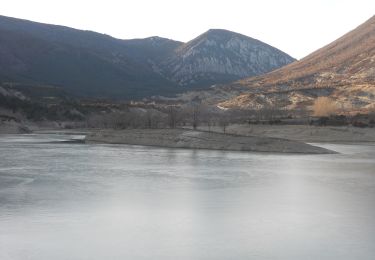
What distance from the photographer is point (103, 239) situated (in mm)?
15938

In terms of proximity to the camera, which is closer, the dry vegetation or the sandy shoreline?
the sandy shoreline

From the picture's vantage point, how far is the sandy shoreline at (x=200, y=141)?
5844 cm

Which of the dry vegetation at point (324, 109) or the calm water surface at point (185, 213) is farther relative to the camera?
the dry vegetation at point (324, 109)

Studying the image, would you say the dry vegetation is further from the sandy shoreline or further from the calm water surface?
the calm water surface

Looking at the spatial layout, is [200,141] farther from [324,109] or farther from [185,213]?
[324,109]

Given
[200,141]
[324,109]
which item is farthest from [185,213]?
[324,109]

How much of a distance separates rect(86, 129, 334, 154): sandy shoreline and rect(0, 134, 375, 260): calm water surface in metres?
21.7

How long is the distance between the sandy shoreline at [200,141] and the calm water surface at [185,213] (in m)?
21.7

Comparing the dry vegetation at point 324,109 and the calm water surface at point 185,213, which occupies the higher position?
the dry vegetation at point 324,109

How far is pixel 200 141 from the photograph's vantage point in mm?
65125

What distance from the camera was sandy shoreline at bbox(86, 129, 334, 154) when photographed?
5844 centimetres

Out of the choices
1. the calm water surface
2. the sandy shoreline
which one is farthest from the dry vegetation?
the calm water surface

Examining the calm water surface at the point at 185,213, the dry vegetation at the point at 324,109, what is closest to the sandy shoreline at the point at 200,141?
the calm water surface at the point at 185,213

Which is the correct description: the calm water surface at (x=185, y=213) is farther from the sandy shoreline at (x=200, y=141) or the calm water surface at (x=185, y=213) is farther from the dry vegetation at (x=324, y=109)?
the dry vegetation at (x=324, y=109)
